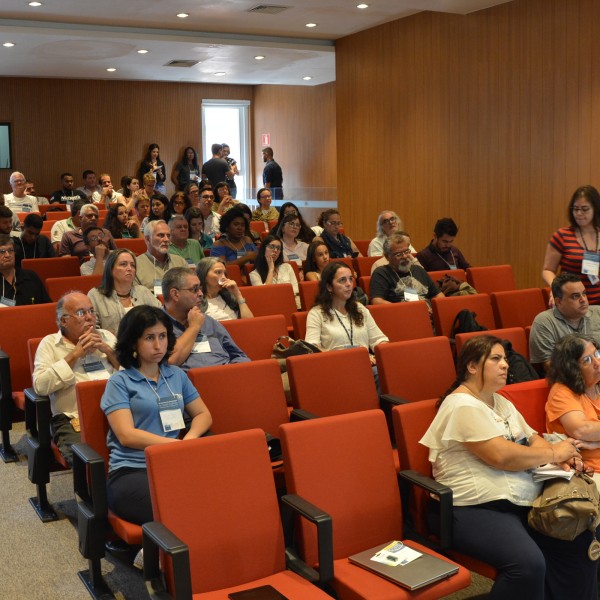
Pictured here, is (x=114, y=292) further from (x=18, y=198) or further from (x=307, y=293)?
(x=18, y=198)

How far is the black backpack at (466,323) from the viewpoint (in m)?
5.04

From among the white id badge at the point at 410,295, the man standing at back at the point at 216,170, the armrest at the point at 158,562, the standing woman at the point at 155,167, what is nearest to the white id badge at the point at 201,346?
the armrest at the point at 158,562

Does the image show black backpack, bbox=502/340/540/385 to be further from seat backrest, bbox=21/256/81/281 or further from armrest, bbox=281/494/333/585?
seat backrest, bbox=21/256/81/281

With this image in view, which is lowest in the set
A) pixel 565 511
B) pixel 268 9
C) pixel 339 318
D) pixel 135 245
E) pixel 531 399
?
pixel 565 511

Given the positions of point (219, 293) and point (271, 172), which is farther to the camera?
point (271, 172)

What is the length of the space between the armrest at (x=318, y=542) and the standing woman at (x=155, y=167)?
518 inches

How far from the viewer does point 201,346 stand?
4051 millimetres

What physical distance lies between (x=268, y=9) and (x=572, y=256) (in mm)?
5198

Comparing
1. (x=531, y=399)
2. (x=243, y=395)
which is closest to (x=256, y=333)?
(x=243, y=395)

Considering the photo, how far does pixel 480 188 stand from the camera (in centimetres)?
889

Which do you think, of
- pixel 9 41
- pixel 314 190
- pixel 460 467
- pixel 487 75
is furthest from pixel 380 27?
pixel 460 467

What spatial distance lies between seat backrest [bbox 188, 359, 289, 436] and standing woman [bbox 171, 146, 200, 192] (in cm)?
1276

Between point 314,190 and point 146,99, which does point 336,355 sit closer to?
point 314,190

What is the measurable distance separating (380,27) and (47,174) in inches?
312
